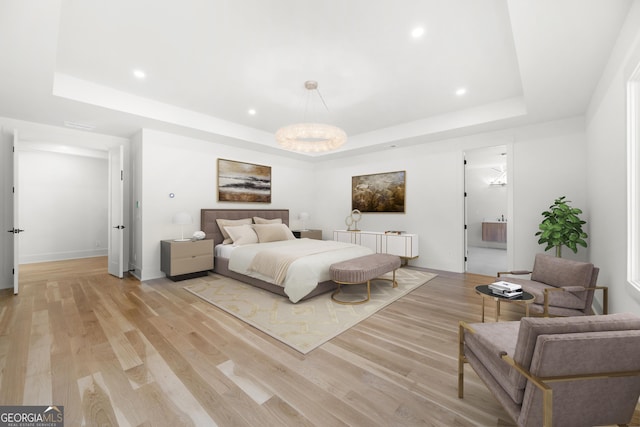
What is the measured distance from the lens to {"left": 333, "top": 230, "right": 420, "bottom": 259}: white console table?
5.47 m

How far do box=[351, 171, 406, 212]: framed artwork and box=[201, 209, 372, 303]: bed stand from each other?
185cm

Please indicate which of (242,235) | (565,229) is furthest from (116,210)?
(565,229)

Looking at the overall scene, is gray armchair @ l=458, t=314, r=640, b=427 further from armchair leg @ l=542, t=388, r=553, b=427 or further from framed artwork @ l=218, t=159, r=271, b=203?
framed artwork @ l=218, t=159, r=271, b=203

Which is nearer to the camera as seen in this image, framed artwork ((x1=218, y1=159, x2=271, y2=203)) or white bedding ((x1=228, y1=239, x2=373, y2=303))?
white bedding ((x1=228, y1=239, x2=373, y2=303))

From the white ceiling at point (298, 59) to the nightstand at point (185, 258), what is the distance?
2.13 metres

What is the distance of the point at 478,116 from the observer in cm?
441

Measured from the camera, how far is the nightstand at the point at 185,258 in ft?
14.6

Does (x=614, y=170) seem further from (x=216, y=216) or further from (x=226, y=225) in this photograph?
(x=216, y=216)

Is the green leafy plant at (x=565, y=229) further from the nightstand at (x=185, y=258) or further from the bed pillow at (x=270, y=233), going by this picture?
the nightstand at (x=185, y=258)

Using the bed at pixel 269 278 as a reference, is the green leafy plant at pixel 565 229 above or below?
above

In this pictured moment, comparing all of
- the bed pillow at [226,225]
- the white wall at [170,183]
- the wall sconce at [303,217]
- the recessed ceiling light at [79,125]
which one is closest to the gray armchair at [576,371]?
the bed pillow at [226,225]

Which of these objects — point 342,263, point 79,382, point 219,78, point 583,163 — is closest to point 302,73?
point 219,78

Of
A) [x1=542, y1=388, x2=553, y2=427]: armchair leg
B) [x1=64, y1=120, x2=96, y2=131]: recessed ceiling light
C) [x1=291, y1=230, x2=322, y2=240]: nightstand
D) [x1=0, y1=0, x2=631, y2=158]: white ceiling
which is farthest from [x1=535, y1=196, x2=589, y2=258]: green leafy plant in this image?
[x1=64, y1=120, x2=96, y2=131]: recessed ceiling light

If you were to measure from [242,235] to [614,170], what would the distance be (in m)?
5.23
